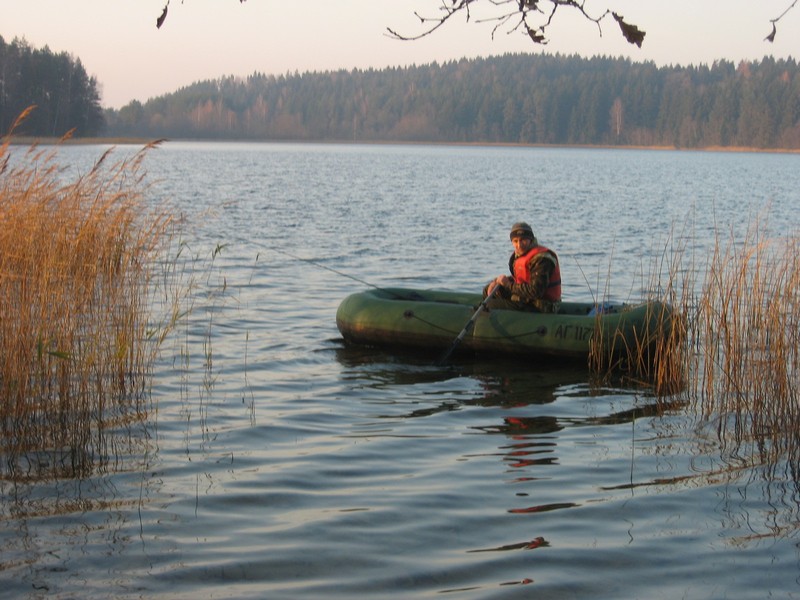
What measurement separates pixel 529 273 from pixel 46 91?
202 ft

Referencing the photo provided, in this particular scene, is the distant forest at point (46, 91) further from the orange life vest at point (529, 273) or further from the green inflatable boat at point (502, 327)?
the orange life vest at point (529, 273)

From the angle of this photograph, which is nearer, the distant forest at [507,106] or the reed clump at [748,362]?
the reed clump at [748,362]

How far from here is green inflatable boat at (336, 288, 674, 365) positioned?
29.3 ft

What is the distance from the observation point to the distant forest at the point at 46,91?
63.0m

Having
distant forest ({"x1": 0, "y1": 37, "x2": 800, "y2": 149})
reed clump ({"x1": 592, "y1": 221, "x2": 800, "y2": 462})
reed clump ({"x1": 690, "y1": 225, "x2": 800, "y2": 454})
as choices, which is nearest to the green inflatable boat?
reed clump ({"x1": 592, "y1": 221, "x2": 800, "y2": 462})

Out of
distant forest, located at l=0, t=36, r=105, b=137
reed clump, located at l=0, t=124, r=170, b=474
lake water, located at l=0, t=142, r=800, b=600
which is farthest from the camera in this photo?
distant forest, located at l=0, t=36, r=105, b=137

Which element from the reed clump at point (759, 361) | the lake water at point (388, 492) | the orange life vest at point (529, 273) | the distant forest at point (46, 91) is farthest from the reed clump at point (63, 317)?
the distant forest at point (46, 91)

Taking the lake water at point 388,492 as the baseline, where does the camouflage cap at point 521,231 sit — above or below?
above

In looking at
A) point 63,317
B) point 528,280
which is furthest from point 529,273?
point 63,317

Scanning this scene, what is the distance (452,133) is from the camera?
140875mm

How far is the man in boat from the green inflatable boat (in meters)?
0.18

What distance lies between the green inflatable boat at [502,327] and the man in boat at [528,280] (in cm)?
18

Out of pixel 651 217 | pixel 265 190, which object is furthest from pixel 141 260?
pixel 265 190

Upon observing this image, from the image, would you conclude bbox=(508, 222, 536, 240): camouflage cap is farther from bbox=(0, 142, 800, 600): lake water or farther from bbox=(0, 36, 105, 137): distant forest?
bbox=(0, 36, 105, 137): distant forest
